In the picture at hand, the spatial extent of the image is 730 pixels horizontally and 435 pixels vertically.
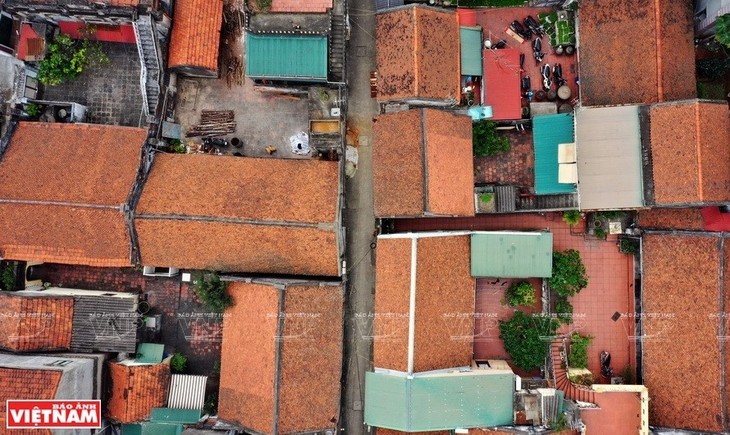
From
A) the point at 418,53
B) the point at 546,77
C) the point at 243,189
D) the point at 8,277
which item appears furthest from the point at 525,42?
the point at 8,277

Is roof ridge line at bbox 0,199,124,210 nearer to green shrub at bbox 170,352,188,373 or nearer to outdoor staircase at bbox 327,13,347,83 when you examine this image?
green shrub at bbox 170,352,188,373

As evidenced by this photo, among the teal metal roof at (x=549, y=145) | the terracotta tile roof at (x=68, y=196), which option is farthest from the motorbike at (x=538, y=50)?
the terracotta tile roof at (x=68, y=196)

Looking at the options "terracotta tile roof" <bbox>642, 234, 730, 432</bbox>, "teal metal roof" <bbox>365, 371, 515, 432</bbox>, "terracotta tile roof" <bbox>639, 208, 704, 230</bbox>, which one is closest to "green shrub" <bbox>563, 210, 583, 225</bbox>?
"terracotta tile roof" <bbox>639, 208, 704, 230</bbox>

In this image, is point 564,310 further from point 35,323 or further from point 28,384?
point 35,323

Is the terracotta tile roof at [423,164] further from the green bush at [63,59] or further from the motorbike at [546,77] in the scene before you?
the green bush at [63,59]

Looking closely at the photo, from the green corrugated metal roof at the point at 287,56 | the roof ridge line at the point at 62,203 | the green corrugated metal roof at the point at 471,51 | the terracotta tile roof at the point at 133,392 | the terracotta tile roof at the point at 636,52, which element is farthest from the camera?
the green corrugated metal roof at the point at 471,51
